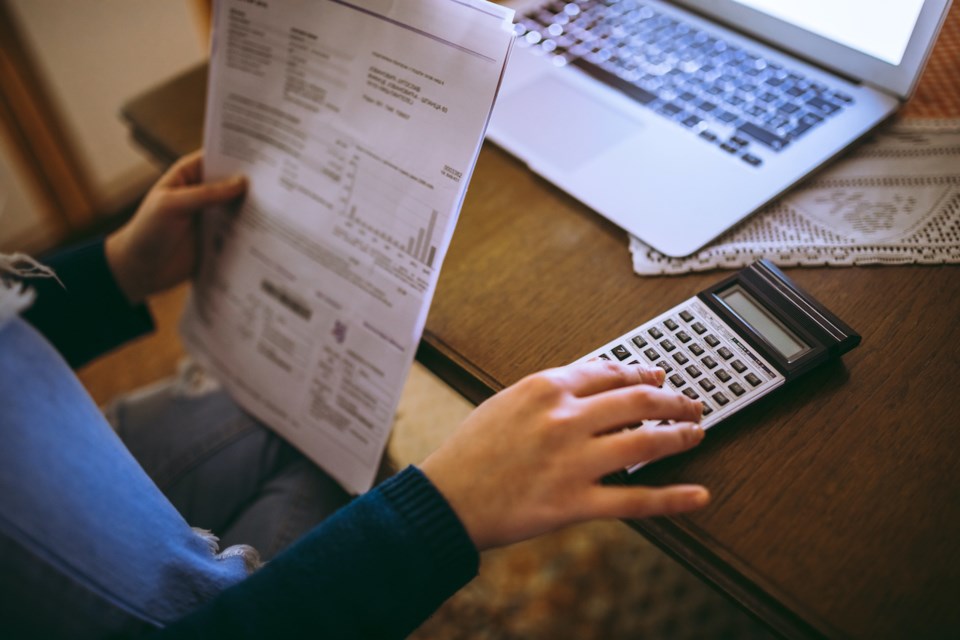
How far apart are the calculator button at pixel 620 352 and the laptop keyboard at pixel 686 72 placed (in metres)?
0.24

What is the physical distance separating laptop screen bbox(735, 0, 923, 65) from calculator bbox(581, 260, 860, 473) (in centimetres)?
26

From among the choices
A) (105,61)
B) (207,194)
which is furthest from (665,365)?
(105,61)

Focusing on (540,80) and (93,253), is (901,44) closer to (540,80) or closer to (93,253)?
(540,80)

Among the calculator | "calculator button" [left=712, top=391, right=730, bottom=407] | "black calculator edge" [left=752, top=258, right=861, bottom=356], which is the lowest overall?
"calculator button" [left=712, top=391, right=730, bottom=407]

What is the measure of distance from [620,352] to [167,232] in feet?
1.52

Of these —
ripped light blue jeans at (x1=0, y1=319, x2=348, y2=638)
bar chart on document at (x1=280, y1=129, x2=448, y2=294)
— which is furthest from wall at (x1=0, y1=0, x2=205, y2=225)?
ripped light blue jeans at (x1=0, y1=319, x2=348, y2=638)

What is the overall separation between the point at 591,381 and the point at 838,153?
0.36 meters

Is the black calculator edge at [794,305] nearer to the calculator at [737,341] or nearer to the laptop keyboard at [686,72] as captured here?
the calculator at [737,341]

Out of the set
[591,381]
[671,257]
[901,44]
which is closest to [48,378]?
[591,381]

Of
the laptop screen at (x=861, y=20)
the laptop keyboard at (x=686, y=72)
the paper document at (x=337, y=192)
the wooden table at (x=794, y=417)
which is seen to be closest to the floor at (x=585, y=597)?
the paper document at (x=337, y=192)

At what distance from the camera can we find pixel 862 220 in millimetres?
563

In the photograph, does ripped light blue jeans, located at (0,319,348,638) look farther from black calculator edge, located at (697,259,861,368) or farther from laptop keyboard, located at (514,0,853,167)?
laptop keyboard, located at (514,0,853,167)

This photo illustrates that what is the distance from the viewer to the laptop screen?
57 centimetres

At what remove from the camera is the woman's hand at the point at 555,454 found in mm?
406
